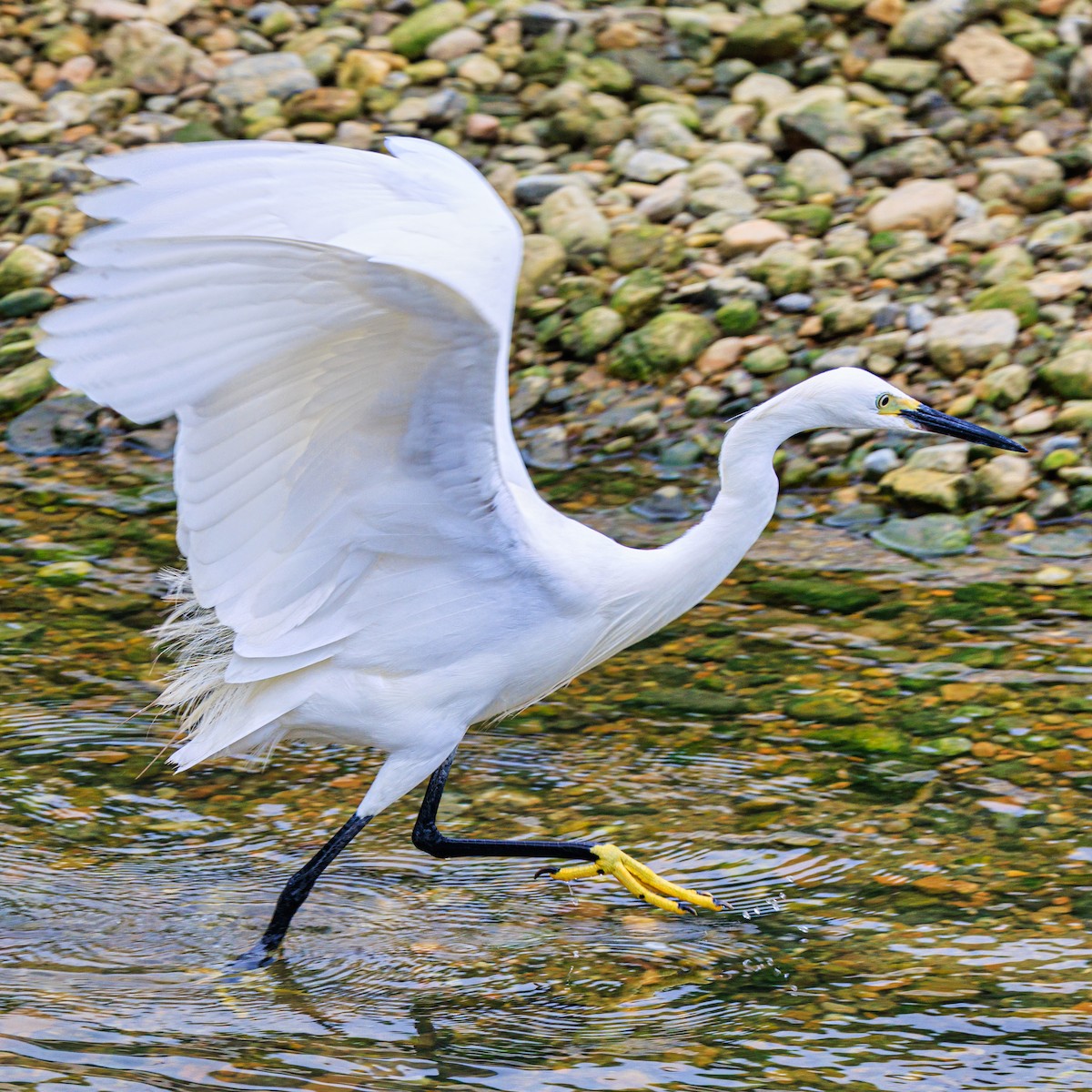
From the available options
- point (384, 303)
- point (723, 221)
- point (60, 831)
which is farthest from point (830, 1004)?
point (723, 221)

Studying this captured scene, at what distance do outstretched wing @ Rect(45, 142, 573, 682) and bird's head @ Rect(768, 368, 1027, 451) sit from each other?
0.64m

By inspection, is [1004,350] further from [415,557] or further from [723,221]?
[415,557]

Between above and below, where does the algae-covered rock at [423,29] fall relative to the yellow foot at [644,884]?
below

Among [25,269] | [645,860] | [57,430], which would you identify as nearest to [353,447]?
[645,860]

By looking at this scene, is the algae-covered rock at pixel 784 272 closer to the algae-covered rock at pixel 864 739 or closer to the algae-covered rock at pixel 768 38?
the algae-covered rock at pixel 768 38

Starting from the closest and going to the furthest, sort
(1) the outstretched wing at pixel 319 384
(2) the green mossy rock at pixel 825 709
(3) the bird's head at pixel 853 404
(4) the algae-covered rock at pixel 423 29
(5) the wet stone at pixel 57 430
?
(1) the outstretched wing at pixel 319 384
(3) the bird's head at pixel 853 404
(2) the green mossy rock at pixel 825 709
(5) the wet stone at pixel 57 430
(4) the algae-covered rock at pixel 423 29

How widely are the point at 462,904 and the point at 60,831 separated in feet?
3.48

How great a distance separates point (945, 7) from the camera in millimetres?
7918

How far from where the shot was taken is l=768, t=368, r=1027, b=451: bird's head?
374 cm

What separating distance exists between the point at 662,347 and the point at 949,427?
113 inches

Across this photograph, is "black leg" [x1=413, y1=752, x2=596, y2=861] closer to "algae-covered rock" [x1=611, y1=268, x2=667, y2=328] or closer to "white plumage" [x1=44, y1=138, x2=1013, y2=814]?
"white plumage" [x1=44, y1=138, x2=1013, y2=814]

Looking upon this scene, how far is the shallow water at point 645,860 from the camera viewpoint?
3350 millimetres

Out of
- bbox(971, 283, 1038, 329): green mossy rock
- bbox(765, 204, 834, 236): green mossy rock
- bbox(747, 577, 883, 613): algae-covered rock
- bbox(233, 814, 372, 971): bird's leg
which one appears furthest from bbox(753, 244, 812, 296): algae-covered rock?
bbox(233, 814, 372, 971): bird's leg

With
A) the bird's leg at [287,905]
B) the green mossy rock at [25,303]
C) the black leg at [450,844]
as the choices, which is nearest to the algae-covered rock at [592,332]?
the green mossy rock at [25,303]
